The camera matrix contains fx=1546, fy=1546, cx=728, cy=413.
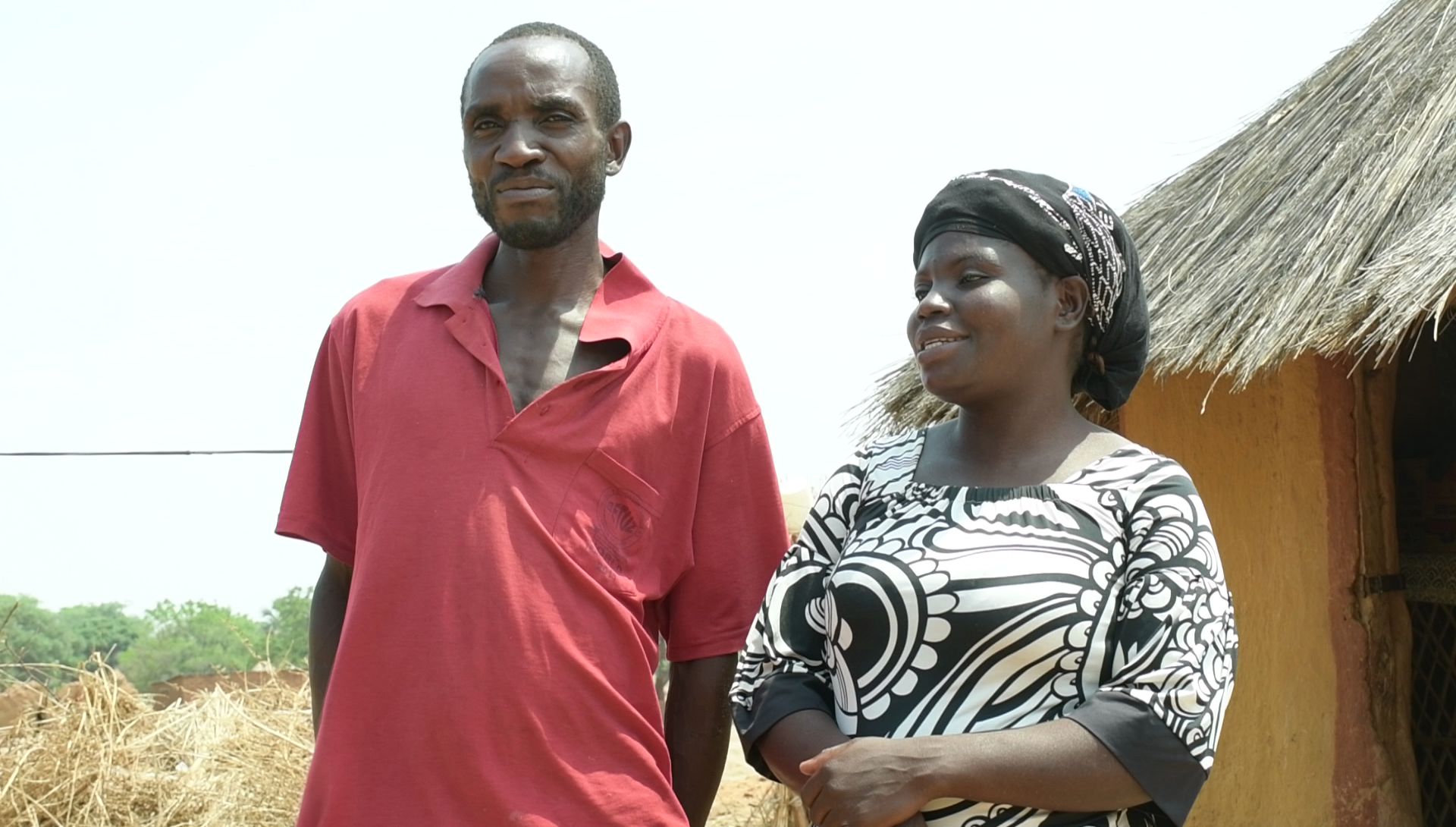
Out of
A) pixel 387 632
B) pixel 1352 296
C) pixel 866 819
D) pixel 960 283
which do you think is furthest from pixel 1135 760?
pixel 1352 296

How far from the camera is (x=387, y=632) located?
2.20 m

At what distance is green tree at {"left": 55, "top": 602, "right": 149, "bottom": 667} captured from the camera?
29.9 feet

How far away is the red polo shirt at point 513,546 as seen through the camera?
2158 mm

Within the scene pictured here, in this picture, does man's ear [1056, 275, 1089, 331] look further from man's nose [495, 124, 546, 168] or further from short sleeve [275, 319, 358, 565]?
short sleeve [275, 319, 358, 565]

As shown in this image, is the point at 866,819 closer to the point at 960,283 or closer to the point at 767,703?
the point at 767,703

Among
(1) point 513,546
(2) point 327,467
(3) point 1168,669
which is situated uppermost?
(2) point 327,467

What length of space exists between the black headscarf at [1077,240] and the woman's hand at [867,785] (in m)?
0.68

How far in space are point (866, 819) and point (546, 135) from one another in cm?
118

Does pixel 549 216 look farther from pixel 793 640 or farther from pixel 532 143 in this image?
pixel 793 640

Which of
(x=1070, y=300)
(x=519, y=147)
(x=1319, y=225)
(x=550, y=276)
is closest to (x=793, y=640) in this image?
(x=1070, y=300)

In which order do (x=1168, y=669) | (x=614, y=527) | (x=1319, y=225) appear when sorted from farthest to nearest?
(x=1319, y=225) < (x=614, y=527) < (x=1168, y=669)

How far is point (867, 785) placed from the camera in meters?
1.89

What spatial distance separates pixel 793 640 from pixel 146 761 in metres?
4.53

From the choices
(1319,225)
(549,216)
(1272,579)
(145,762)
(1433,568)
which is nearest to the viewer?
(549,216)
